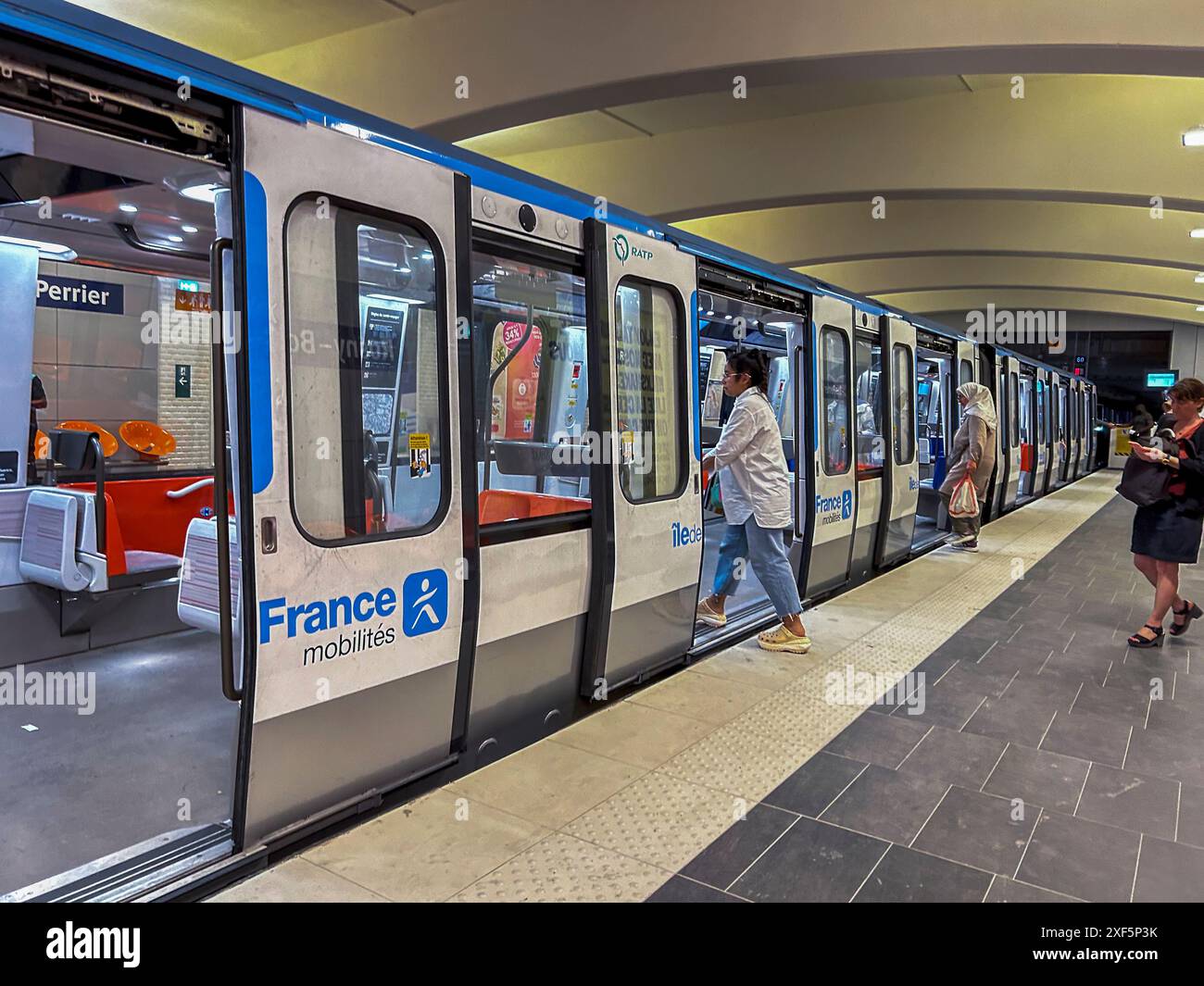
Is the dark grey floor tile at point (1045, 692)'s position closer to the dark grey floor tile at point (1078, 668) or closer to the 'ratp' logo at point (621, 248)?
the dark grey floor tile at point (1078, 668)

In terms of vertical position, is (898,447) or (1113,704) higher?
(898,447)

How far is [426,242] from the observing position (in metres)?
2.95

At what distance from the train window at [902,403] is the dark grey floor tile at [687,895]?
5.57 m

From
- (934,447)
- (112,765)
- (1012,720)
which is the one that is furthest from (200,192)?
(934,447)

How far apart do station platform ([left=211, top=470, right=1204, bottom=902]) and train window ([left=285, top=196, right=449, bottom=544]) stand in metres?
1.03

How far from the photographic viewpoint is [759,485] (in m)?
4.82

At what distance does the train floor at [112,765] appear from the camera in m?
2.79

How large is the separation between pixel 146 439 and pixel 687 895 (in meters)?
6.98

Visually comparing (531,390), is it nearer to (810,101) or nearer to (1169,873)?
(1169,873)

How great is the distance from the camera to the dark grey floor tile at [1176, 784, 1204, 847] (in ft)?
9.59

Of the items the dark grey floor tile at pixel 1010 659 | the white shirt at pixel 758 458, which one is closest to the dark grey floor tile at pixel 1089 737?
the dark grey floor tile at pixel 1010 659

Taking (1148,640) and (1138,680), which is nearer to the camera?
(1138,680)

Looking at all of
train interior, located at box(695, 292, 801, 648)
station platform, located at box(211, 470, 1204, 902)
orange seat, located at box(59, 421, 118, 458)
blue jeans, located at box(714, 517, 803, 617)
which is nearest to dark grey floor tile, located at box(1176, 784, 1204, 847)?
station platform, located at box(211, 470, 1204, 902)
